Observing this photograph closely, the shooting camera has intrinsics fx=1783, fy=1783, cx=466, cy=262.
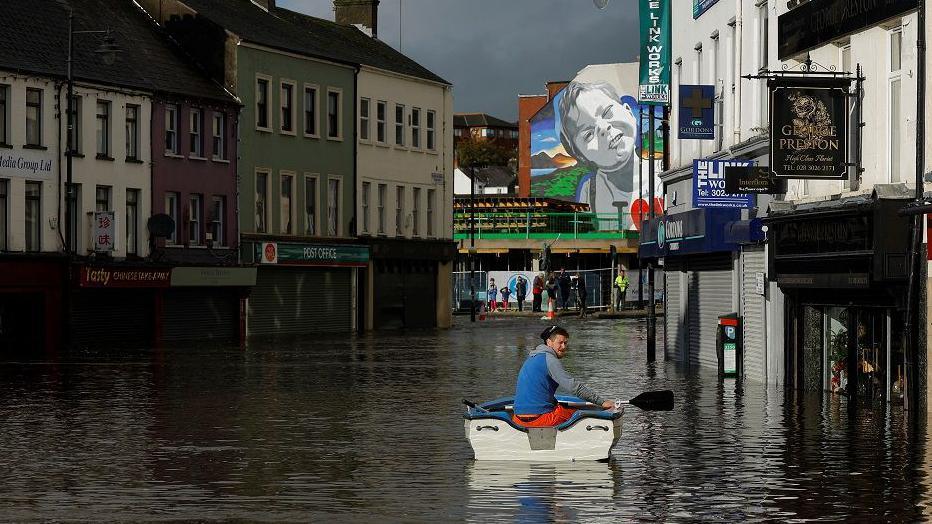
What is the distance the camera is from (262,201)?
62.6 m

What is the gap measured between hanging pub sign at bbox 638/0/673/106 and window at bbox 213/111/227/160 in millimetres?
20745

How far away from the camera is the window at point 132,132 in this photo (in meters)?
55.4

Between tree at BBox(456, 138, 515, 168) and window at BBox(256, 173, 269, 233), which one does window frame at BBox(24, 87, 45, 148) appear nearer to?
window at BBox(256, 173, 269, 233)

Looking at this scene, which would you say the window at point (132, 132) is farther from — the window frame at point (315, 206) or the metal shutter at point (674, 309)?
the metal shutter at point (674, 309)

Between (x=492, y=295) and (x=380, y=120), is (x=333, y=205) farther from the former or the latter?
(x=492, y=295)

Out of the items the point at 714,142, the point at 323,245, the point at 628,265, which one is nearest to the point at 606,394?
the point at 714,142

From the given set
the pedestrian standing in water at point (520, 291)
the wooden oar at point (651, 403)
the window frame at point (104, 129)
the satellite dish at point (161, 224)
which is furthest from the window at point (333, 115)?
the wooden oar at point (651, 403)

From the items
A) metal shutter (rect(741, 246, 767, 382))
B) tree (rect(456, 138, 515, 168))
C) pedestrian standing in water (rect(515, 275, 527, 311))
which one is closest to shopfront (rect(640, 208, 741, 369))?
metal shutter (rect(741, 246, 767, 382))

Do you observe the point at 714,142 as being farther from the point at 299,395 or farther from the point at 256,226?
the point at 256,226

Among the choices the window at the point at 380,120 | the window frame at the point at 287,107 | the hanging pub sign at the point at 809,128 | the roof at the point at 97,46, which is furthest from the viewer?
the window at the point at 380,120

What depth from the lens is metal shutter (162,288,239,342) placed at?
5641 cm

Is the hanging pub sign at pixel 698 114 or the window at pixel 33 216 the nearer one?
the hanging pub sign at pixel 698 114

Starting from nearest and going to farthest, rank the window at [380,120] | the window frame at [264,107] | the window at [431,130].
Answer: the window frame at [264,107] < the window at [380,120] < the window at [431,130]

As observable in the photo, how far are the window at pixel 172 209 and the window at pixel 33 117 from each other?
6.82m
